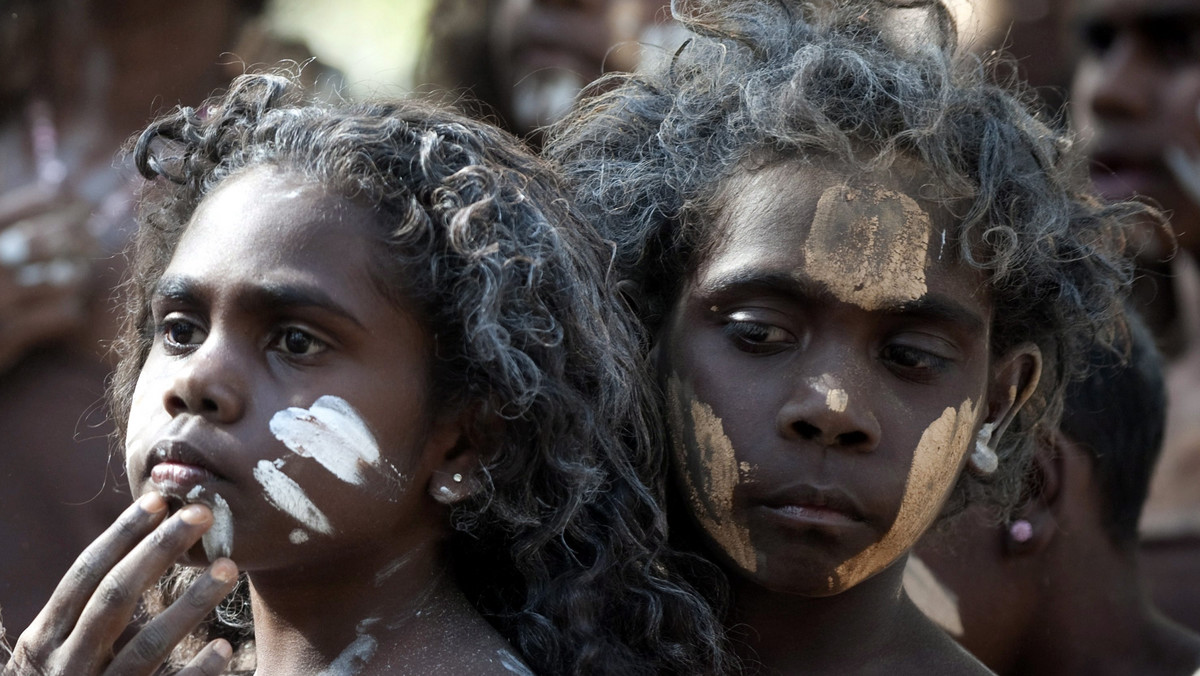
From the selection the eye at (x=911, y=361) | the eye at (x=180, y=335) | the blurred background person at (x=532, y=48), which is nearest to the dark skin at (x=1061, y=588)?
the eye at (x=911, y=361)

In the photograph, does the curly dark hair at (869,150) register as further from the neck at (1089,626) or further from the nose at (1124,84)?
the nose at (1124,84)

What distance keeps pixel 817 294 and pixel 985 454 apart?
511mm

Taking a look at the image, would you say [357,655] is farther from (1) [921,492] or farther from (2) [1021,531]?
(2) [1021,531]

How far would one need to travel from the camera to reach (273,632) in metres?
2.16

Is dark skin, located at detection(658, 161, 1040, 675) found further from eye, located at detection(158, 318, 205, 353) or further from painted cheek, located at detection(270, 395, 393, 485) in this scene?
eye, located at detection(158, 318, 205, 353)

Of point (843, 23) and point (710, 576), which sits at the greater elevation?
point (843, 23)

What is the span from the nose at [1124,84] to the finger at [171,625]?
3.75 m

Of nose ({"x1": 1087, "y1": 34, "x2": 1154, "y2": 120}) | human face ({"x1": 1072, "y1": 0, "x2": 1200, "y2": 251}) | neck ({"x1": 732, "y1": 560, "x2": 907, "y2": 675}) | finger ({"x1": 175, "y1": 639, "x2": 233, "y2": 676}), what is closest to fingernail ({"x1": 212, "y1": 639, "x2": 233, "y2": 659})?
finger ({"x1": 175, "y1": 639, "x2": 233, "y2": 676})

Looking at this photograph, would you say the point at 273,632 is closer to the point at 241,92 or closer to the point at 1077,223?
the point at 241,92

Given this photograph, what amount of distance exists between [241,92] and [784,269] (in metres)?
1.00

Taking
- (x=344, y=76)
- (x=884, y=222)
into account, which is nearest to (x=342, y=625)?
(x=884, y=222)

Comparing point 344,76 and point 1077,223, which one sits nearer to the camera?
point 1077,223

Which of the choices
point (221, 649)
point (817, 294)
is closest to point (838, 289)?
point (817, 294)

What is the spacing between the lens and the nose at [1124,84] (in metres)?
4.61
